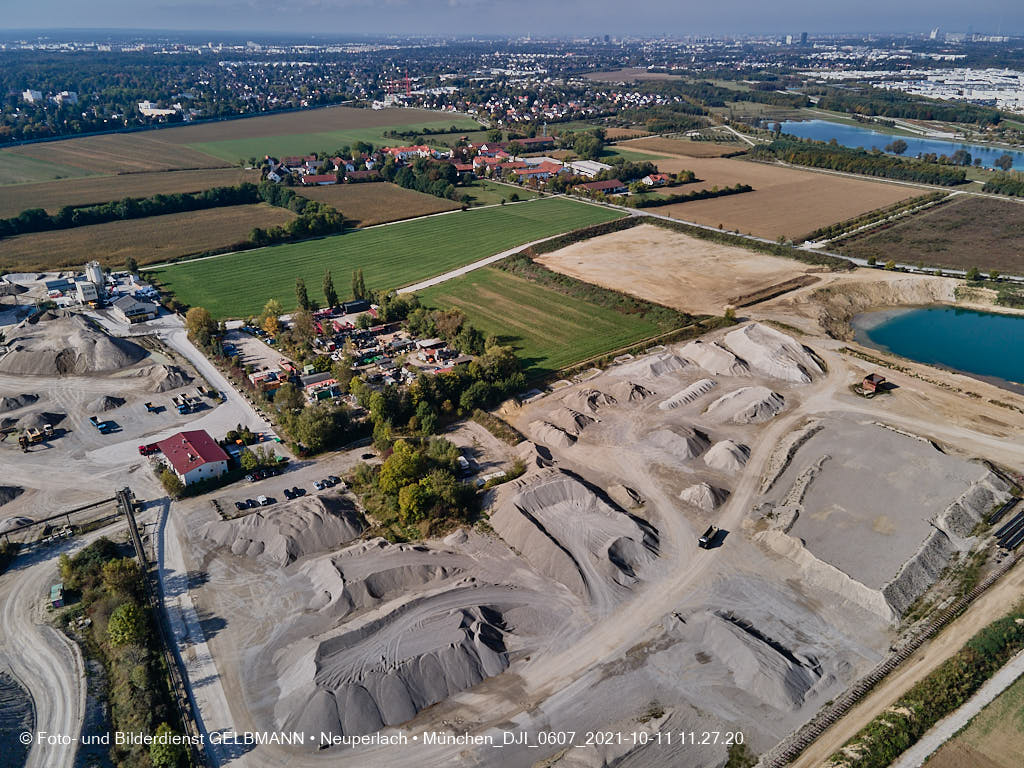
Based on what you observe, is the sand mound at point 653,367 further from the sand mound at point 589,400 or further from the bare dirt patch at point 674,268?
the bare dirt patch at point 674,268

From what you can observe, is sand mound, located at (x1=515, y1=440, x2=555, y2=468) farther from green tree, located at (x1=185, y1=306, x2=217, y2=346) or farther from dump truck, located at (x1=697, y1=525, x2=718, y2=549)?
green tree, located at (x1=185, y1=306, x2=217, y2=346)

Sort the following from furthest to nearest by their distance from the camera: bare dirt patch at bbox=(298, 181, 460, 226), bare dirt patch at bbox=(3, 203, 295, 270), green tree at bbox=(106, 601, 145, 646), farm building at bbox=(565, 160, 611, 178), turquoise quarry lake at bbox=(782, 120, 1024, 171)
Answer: turquoise quarry lake at bbox=(782, 120, 1024, 171) < farm building at bbox=(565, 160, 611, 178) < bare dirt patch at bbox=(298, 181, 460, 226) < bare dirt patch at bbox=(3, 203, 295, 270) < green tree at bbox=(106, 601, 145, 646)

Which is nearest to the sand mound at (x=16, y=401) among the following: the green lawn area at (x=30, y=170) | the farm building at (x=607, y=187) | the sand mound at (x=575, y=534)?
the sand mound at (x=575, y=534)

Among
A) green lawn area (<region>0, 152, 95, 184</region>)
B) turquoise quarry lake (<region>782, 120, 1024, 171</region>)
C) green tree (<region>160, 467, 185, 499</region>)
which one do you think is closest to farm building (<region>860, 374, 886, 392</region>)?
green tree (<region>160, 467, 185, 499</region>)

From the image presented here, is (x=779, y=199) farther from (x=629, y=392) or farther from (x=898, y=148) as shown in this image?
(x=629, y=392)

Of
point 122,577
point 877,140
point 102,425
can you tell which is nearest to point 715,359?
point 122,577

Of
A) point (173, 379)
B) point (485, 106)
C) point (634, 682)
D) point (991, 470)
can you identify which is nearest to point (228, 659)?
point (634, 682)
